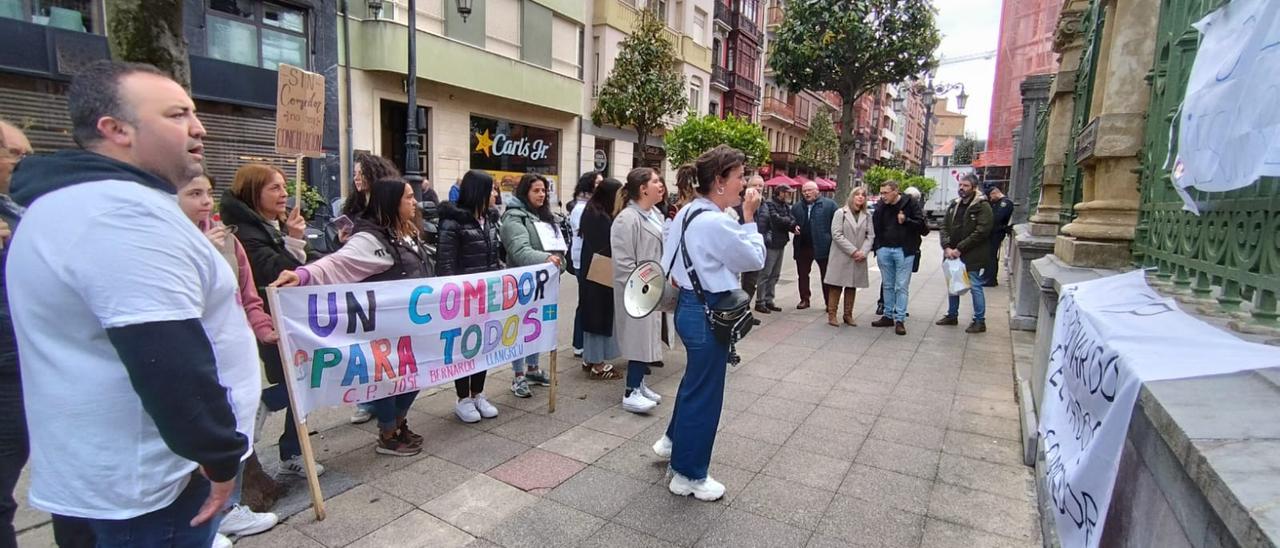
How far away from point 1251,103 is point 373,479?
4020 mm

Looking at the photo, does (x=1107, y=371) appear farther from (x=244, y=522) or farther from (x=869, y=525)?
(x=244, y=522)

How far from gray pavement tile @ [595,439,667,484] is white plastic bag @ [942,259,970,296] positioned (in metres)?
5.12

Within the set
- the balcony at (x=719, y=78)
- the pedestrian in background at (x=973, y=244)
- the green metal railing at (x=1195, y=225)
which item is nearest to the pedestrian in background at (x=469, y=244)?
the green metal railing at (x=1195, y=225)

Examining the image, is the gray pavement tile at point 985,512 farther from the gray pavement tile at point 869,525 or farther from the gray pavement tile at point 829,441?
the gray pavement tile at point 829,441

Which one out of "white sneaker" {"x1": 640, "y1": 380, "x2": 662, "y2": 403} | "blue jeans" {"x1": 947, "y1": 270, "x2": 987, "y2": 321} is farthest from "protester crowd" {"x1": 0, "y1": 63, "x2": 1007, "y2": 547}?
"blue jeans" {"x1": 947, "y1": 270, "x2": 987, "y2": 321}

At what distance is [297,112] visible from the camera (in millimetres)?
4688

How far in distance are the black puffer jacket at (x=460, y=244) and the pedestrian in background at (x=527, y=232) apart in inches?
11.4

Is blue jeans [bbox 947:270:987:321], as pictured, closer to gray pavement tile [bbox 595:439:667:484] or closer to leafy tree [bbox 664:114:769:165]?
gray pavement tile [bbox 595:439:667:484]

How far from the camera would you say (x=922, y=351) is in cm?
664

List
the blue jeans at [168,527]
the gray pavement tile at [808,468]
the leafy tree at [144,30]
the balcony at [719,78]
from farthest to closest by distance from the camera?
1. the balcony at [719,78]
2. the leafy tree at [144,30]
3. the gray pavement tile at [808,468]
4. the blue jeans at [168,527]

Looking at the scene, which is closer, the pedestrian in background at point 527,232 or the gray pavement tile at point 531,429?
the gray pavement tile at point 531,429

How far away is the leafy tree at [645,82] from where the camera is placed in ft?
61.4

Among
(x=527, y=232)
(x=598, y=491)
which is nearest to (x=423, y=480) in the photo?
(x=598, y=491)

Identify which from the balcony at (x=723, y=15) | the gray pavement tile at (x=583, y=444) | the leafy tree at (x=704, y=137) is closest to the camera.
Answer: the gray pavement tile at (x=583, y=444)
